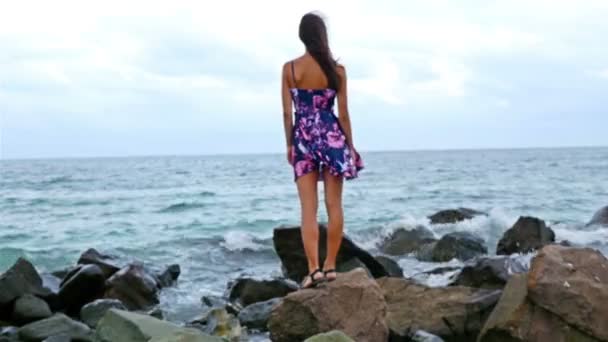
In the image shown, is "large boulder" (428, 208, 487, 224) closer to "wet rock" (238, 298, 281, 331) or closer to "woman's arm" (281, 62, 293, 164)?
"wet rock" (238, 298, 281, 331)

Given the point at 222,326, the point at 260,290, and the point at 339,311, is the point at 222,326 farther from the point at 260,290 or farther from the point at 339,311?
the point at 339,311

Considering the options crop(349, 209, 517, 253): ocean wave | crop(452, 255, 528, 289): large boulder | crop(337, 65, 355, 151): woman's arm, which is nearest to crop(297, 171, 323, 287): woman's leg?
crop(337, 65, 355, 151): woman's arm

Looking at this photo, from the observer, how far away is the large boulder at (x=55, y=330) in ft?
21.8

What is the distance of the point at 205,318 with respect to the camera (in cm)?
762

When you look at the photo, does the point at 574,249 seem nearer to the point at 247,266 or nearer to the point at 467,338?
the point at 467,338

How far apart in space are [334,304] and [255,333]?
1.51 m

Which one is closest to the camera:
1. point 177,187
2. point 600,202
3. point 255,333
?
point 255,333

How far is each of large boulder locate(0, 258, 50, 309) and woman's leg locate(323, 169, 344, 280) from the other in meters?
3.66

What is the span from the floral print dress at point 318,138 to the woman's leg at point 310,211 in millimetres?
63

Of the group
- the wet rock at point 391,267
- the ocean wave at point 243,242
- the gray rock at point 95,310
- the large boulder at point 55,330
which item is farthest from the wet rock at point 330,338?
the ocean wave at point 243,242

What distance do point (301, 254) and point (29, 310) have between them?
327 centimetres

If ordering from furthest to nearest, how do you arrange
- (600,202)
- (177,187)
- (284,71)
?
1. (177,187)
2. (600,202)
3. (284,71)

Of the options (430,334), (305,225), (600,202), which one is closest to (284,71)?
(305,225)

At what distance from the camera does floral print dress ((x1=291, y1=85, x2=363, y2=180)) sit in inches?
238
